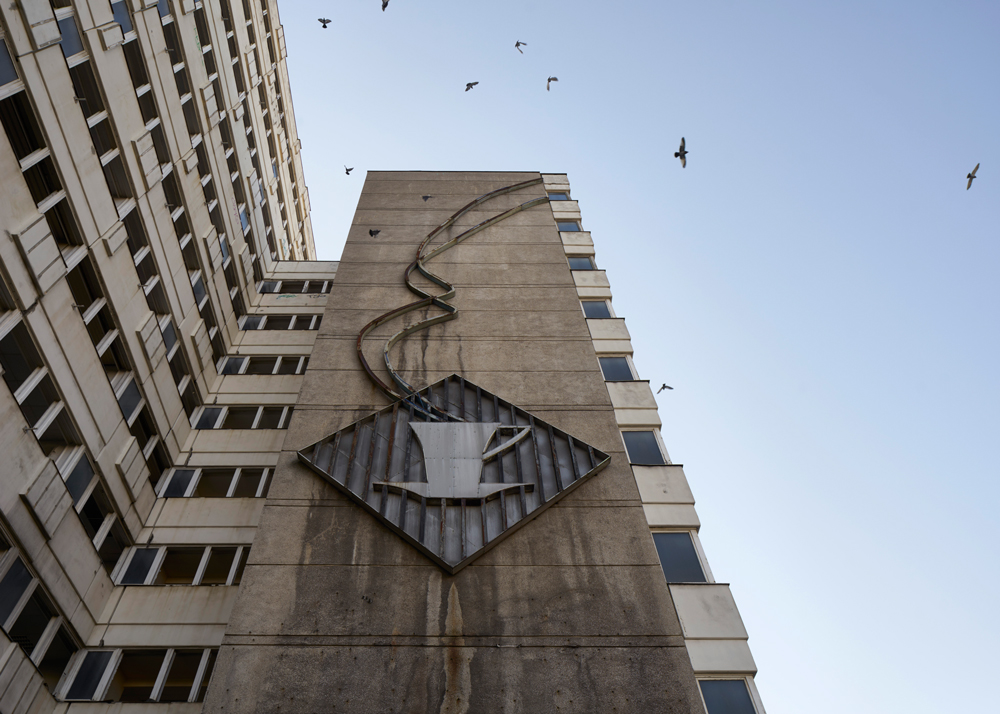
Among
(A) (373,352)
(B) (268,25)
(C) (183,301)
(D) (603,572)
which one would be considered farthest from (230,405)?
(B) (268,25)

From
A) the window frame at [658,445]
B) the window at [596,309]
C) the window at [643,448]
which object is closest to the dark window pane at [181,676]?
the window frame at [658,445]

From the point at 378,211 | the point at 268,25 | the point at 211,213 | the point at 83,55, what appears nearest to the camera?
the point at 83,55

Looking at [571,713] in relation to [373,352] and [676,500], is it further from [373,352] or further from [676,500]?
[373,352]

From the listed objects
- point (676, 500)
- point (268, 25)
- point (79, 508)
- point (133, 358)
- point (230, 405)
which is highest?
point (268, 25)

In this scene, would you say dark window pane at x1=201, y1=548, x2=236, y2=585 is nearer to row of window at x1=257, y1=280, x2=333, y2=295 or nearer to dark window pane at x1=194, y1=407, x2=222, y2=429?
dark window pane at x1=194, y1=407, x2=222, y2=429

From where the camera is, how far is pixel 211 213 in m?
29.0

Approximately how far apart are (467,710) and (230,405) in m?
17.9

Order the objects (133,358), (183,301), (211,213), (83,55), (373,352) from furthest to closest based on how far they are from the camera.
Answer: (211,213), (183,301), (373,352), (133,358), (83,55)

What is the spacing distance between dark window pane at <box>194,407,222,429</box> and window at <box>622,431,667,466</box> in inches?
635

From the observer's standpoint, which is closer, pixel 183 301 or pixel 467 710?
pixel 467 710

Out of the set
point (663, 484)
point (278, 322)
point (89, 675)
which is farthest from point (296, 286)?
point (663, 484)

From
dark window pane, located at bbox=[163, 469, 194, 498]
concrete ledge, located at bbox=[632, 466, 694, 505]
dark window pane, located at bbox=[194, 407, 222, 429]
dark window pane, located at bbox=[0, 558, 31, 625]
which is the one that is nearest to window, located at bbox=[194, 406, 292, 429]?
dark window pane, located at bbox=[194, 407, 222, 429]

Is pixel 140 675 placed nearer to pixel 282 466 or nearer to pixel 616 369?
pixel 282 466

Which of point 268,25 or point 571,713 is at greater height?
point 268,25
